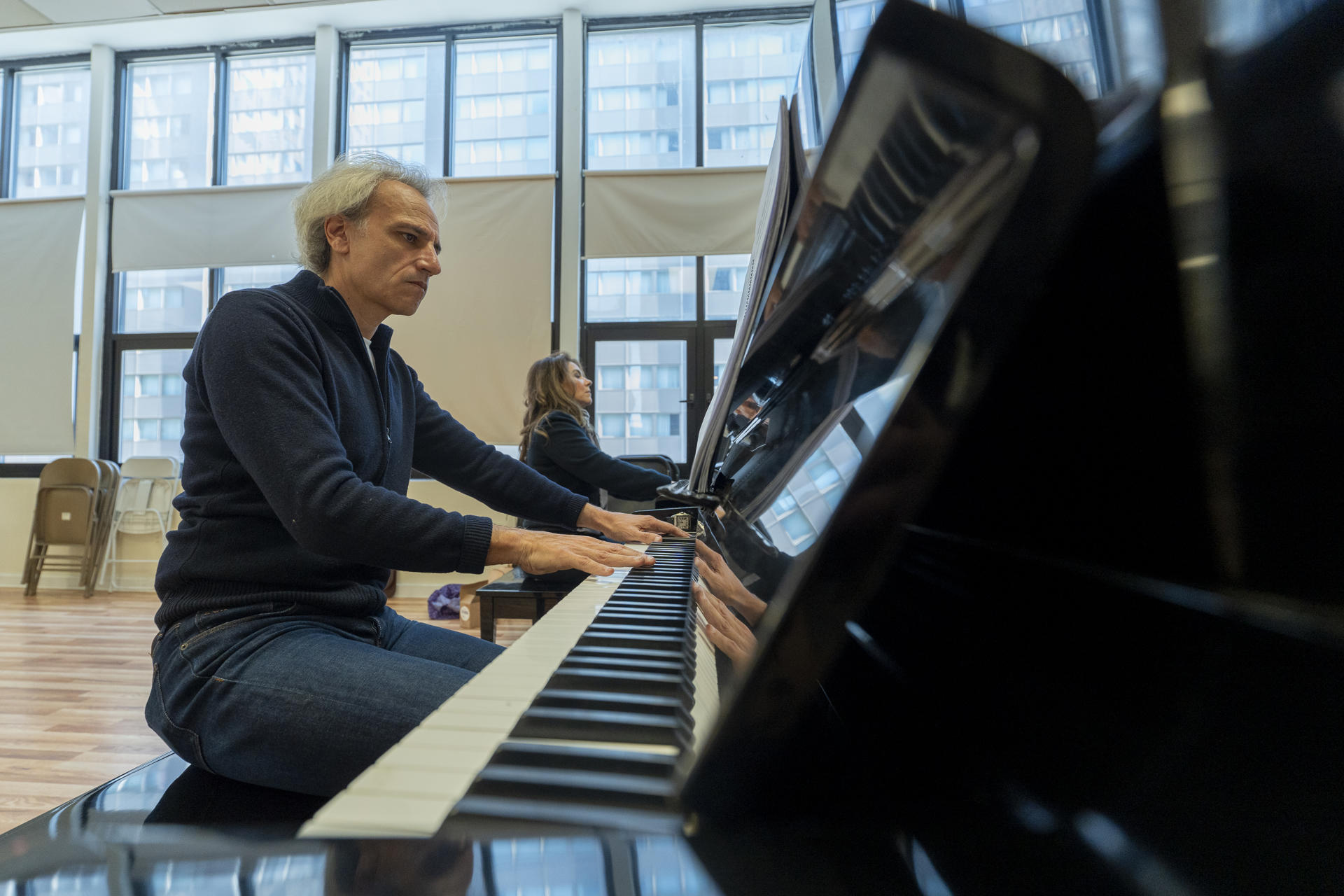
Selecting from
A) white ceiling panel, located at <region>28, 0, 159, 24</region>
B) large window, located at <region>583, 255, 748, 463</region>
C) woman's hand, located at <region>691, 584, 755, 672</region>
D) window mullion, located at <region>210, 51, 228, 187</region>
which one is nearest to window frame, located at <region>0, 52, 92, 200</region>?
white ceiling panel, located at <region>28, 0, 159, 24</region>

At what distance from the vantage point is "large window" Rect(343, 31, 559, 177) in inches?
202

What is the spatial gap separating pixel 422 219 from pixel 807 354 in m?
0.76

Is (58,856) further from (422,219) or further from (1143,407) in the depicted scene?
(422,219)

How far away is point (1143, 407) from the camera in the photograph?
0.97 feet

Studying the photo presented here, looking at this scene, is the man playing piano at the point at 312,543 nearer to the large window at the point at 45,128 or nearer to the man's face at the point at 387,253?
the man's face at the point at 387,253

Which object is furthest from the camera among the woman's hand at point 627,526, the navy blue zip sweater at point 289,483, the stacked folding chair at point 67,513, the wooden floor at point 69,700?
the stacked folding chair at point 67,513

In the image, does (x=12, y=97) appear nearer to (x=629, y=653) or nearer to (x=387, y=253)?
(x=387, y=253)

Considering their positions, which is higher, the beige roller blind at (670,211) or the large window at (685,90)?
the large window at (685,90)

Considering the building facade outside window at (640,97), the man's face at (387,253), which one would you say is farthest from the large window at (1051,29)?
the building facade outside window at (640,97)

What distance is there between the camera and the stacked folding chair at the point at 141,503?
484 centimetres

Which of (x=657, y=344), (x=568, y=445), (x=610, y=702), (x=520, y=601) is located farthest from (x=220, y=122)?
(x=610, y=702)

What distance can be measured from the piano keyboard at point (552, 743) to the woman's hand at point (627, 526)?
73 cm

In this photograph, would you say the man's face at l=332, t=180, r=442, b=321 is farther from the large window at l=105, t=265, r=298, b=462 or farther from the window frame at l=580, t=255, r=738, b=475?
the large window at l=105, t=265, r=298, b=462

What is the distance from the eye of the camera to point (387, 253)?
114 centimetres
